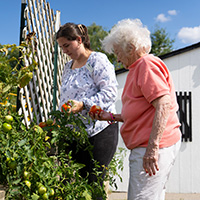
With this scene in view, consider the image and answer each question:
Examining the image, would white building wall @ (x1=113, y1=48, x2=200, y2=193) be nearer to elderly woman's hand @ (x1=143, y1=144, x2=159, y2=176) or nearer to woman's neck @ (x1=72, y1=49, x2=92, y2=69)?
woman's neck @ (x1=72, y1=49, x2=92, y2=69)

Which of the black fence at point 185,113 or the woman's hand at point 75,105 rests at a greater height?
the black fence at point 185,113

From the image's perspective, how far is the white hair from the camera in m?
1.61

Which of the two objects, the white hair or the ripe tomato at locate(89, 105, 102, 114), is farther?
the ripe tomato at locate(89, 105, 102, 114)

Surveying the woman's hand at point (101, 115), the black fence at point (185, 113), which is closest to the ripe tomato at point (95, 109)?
the woman's hand at point (101, 115)

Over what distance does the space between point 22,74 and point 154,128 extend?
64cm

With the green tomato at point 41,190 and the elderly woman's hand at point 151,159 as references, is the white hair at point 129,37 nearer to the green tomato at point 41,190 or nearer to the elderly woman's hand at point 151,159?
the elderly woman's hand at point 151,159

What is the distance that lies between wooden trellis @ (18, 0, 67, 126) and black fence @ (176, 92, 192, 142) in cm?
198

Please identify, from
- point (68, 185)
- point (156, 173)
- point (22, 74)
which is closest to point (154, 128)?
point (156, 173)

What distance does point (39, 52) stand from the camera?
3453mm

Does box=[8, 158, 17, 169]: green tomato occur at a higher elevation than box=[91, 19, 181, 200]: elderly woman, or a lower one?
lower

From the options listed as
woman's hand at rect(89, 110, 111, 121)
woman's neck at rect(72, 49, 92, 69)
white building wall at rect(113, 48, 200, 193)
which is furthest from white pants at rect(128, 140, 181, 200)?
white building wall at rect(113, 48, 200, 193)

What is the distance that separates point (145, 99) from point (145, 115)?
0.08m

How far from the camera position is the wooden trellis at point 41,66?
3082mm

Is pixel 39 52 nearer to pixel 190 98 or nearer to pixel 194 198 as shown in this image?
pixel 190 98
